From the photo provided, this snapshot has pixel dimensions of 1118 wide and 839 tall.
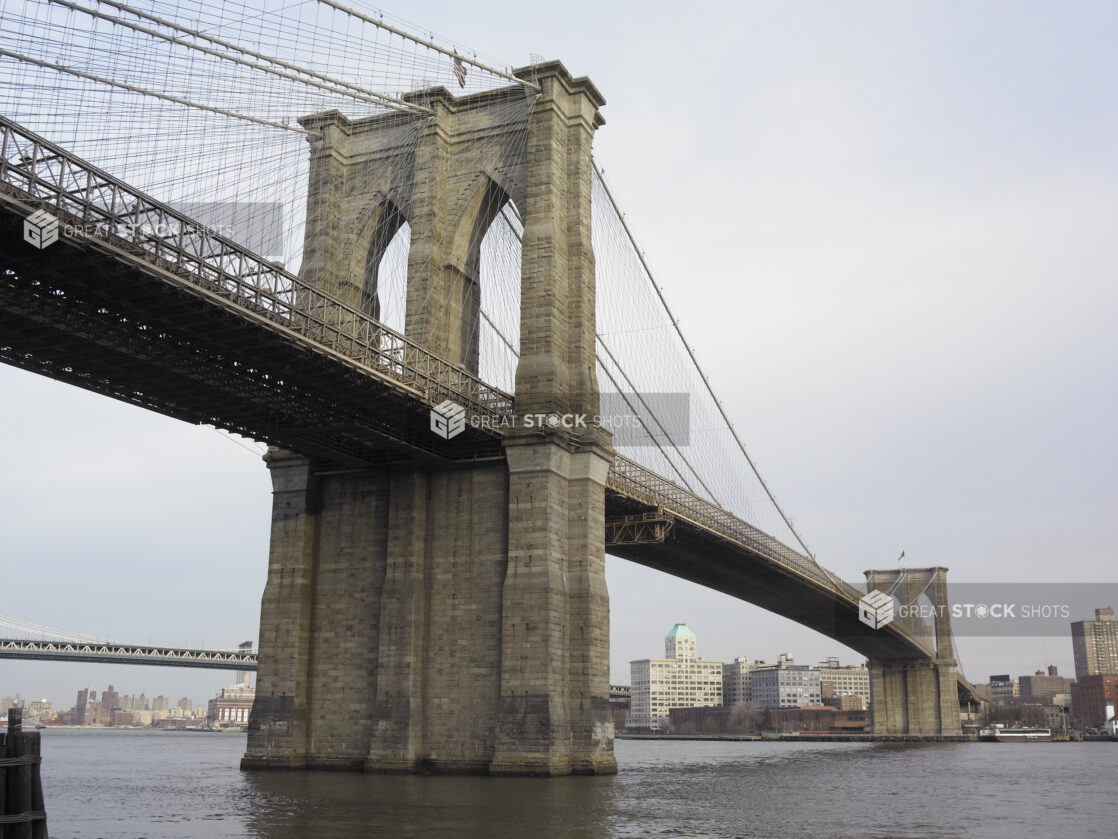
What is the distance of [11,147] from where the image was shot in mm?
22500

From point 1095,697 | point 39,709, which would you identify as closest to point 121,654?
point 39,709

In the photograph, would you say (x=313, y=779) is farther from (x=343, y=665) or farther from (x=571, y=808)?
(x=571, y=808)

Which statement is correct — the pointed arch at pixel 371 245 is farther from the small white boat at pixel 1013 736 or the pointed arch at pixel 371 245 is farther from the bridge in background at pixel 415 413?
the small white boat at pixel 1013 736

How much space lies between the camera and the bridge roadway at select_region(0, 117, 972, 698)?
79.0 feet

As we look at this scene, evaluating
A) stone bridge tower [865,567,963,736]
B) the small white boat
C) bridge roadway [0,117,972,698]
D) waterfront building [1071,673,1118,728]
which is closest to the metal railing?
bridge roadway [0,117,972,698]

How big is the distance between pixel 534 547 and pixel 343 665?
846 centimetres

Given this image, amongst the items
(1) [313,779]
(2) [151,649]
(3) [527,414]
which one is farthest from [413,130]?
(2) [151,649]

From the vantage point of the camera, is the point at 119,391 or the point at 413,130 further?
the point at 413,130

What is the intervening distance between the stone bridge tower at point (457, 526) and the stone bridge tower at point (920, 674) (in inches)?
2814

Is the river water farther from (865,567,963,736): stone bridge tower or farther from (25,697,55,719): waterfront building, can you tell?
(25,697,55,719): waterfront building

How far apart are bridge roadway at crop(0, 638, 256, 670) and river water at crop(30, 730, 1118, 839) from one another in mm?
72174

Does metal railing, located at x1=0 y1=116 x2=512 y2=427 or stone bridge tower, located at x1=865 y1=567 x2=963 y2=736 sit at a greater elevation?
metal railing, located at x1=0 y1=116 x2=512 y2=427

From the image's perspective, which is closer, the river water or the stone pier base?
the river water

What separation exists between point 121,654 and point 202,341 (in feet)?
308
